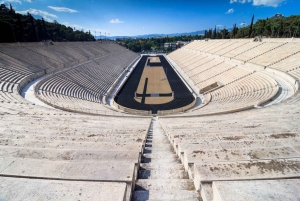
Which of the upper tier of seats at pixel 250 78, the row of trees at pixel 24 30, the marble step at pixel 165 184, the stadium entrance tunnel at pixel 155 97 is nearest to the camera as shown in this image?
the marble step at pixel 165 184

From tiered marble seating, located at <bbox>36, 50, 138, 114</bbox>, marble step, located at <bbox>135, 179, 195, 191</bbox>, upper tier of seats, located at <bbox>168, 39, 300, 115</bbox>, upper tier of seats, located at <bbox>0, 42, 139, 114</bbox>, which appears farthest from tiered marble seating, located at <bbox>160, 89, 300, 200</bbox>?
upper tier of seats, located at <bbox>0, 42, 139, 114</bbox>

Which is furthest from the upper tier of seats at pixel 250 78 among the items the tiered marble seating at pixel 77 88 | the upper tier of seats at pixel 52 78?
the upper tier of seats at pixel 52 78

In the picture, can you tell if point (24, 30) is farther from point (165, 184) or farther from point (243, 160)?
point (243, 160)

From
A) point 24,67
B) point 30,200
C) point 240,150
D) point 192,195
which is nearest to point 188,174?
point 192,195

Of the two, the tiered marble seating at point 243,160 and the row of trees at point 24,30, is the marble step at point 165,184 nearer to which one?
the tiered marble seating at point 243,160

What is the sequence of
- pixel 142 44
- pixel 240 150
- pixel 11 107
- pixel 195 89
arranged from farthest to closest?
1. pixel 142 44
2. pixel 195 89
3. pixel 11 107
4. pixel 240 150

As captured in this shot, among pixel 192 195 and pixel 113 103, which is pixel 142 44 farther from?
pixel 192 195
